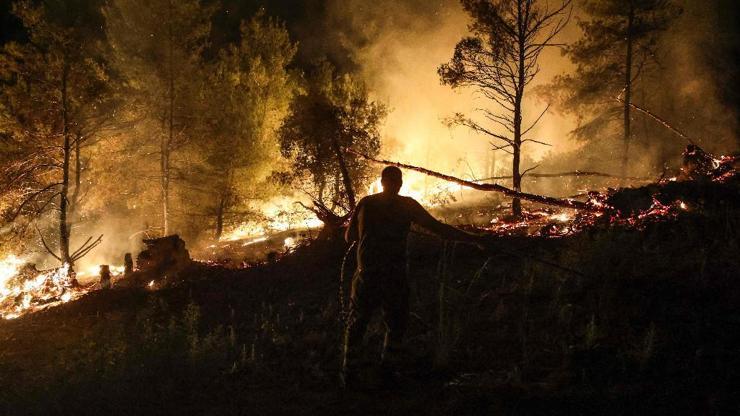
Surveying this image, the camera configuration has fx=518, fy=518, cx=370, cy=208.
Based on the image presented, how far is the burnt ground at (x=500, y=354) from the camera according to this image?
4168 millimetres

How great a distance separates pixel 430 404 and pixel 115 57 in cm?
2173

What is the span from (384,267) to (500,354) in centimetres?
148

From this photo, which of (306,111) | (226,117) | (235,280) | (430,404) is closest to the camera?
(430,404)

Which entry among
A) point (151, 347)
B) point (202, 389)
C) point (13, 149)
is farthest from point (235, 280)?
point (13, 149)

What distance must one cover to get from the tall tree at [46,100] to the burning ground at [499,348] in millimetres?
11482

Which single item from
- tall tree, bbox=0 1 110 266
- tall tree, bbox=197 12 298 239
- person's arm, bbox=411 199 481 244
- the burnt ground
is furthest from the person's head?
tall tree, bbox=197 12 298 239

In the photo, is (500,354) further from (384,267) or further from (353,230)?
(353,230)

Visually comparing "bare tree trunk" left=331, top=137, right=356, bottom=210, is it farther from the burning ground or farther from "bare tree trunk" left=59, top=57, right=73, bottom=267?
"bare tree trunk" left=59, top=57, right=73, bottom=267

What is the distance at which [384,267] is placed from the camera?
4.89 meters

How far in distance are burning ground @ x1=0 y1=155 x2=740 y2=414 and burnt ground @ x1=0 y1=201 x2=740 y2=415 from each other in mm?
18

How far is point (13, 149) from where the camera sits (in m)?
18.4

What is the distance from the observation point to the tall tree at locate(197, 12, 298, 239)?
925 inches

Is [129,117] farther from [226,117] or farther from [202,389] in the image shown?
[202,389]

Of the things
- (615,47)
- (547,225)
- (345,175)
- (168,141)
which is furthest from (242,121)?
(547,225)
